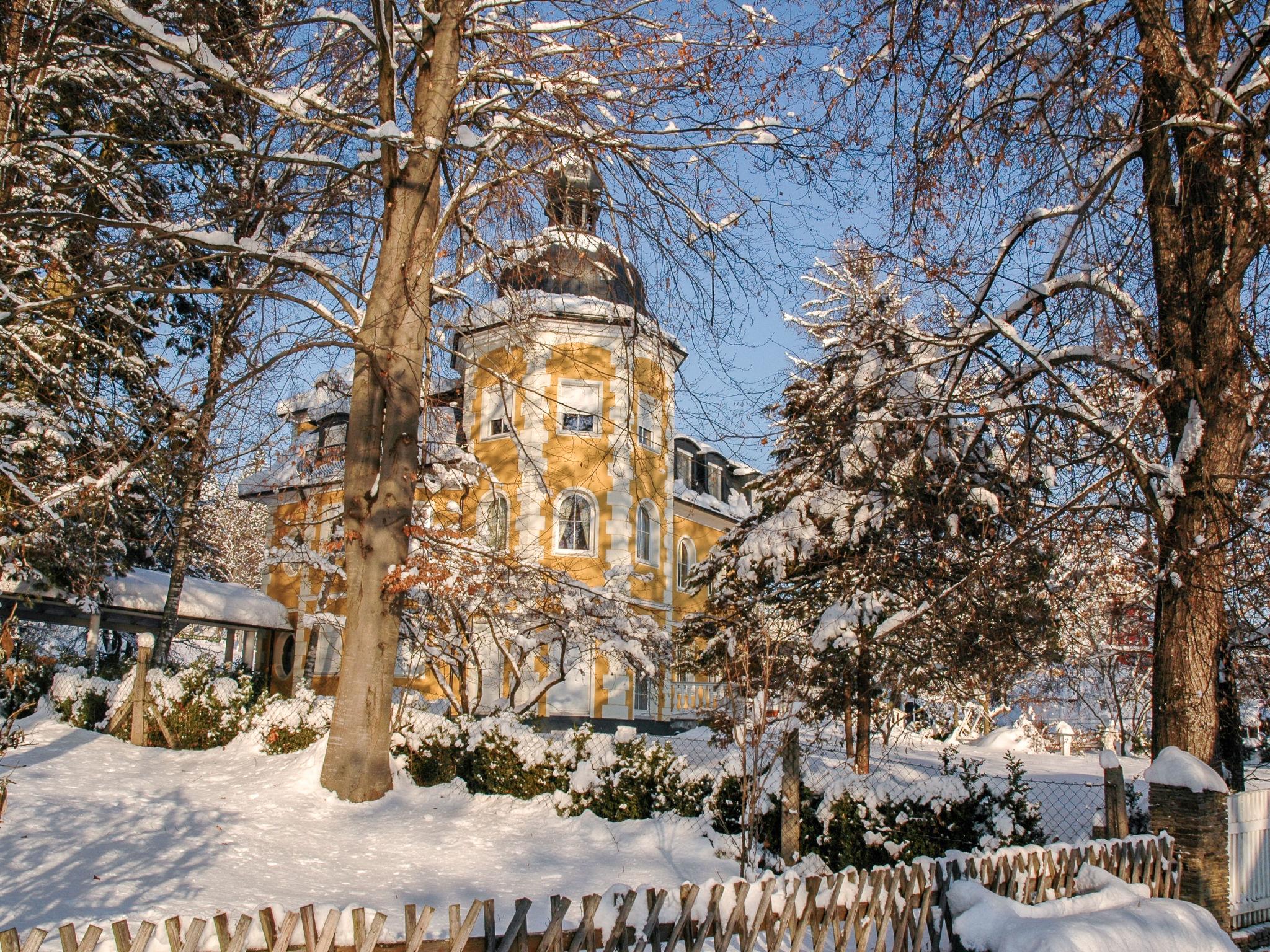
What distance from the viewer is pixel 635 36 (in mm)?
9312

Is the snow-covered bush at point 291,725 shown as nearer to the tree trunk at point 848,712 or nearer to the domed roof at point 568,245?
the domed roof at point 568,245

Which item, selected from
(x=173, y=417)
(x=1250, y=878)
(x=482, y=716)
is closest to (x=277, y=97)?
(x=173, y=417)

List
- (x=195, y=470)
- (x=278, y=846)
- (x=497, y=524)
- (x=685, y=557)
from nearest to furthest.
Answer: (x=278, y=846) → (x=195, y=470) → (x=497, y=524) → (x=685, y=557)

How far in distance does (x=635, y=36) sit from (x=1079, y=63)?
4.05 m

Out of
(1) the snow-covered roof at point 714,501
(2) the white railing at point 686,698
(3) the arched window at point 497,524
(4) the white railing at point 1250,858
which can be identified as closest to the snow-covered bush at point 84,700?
(3) the arched window at point 497,524

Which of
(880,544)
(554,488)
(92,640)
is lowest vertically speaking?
(92,640)

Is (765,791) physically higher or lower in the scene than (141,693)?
lower

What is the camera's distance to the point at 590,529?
25125 millimetres

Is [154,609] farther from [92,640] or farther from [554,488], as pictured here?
[554,488]

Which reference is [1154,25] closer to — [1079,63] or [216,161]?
[1079,63]

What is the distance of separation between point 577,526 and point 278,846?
55.0 ft

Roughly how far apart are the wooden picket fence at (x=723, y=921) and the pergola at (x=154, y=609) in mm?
15341

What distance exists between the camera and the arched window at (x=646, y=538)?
1053 inches

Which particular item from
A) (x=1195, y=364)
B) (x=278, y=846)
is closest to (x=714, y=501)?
(x=1195, y=364)
